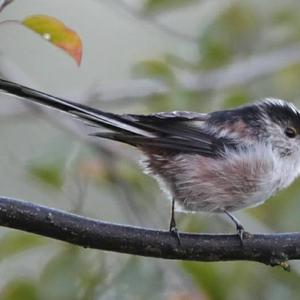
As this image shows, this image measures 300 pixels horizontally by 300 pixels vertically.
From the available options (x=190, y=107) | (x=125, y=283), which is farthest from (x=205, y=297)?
(x=190, y=107)

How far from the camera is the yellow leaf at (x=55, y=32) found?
3344 mm

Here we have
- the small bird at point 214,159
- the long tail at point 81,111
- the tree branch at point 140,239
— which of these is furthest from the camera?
the small bird at point 214,159

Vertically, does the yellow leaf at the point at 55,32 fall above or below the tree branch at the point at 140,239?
above

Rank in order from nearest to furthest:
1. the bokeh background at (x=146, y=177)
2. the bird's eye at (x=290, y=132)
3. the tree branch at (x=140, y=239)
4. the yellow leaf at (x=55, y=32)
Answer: the tree branch at (x=140, y=239)
the yellow leaf at (x=55, y=32)
the bird's eye at (x=290, y=132)
the bokeh background at (x=146, y=177)

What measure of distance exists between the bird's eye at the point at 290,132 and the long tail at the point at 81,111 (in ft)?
2.38

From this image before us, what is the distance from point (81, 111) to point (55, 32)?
1.20 feet

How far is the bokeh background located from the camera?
4.30 meters

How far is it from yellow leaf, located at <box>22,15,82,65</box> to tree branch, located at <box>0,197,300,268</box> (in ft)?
2.49

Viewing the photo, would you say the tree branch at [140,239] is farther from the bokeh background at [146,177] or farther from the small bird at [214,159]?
the bokeh background at [146,177]

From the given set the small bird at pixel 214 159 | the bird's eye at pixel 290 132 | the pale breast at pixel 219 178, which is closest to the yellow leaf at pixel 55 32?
the small bird at pixel 214 159

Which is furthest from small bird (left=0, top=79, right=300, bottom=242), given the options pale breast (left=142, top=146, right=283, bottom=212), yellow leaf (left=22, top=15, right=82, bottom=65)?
yellow leaf (left=22, top=15, right=82, bottom=65)

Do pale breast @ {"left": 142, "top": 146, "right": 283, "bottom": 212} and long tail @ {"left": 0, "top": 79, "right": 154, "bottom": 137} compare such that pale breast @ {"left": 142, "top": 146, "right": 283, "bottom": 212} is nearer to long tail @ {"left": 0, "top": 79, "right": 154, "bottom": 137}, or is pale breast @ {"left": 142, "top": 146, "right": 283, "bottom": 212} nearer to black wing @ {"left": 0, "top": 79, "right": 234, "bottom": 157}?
black wing @ {"left": 0, "top": 79, "right": 234, "bottom": 157}

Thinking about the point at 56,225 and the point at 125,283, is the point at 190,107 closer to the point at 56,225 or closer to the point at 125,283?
the point at 125,283

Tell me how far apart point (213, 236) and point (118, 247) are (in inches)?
13.4
